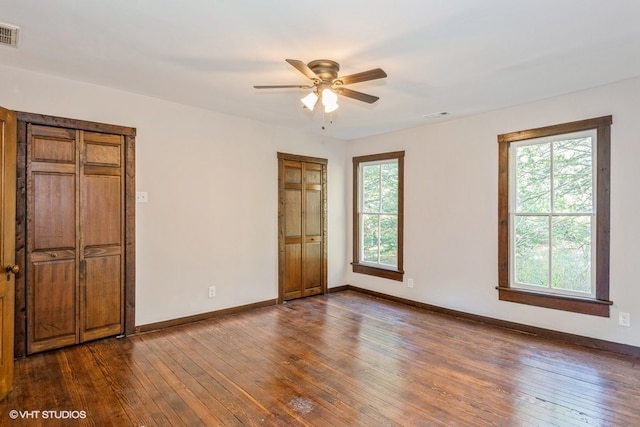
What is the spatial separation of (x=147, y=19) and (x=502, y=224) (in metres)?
4.02

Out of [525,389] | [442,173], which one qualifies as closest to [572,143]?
[442,173]

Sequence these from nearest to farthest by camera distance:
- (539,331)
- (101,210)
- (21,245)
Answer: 1. (21,245)
2. (101,210)
3. (539,331)

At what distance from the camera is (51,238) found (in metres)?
3.26

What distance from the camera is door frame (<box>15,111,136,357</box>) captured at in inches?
121

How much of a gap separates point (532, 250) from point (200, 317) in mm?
3996

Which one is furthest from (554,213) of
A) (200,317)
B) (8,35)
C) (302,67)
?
(8,35)

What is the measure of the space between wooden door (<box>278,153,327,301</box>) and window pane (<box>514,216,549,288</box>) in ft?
9.13

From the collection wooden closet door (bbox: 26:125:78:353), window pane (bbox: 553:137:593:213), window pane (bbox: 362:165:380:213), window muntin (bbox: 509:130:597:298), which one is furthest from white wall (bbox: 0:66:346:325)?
window pane (bbox: 553:137:593:213)

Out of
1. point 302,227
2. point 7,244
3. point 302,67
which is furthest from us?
point 302,227

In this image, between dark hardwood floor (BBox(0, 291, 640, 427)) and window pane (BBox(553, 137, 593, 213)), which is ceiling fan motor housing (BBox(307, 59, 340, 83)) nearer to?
dark hardwood floor (BBox(0, 291, 640, 427))

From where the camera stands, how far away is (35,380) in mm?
2729

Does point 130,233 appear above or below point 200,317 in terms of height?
above

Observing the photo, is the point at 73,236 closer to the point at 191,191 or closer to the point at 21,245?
the point at 21,245

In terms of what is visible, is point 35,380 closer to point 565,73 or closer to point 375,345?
point 375,345
